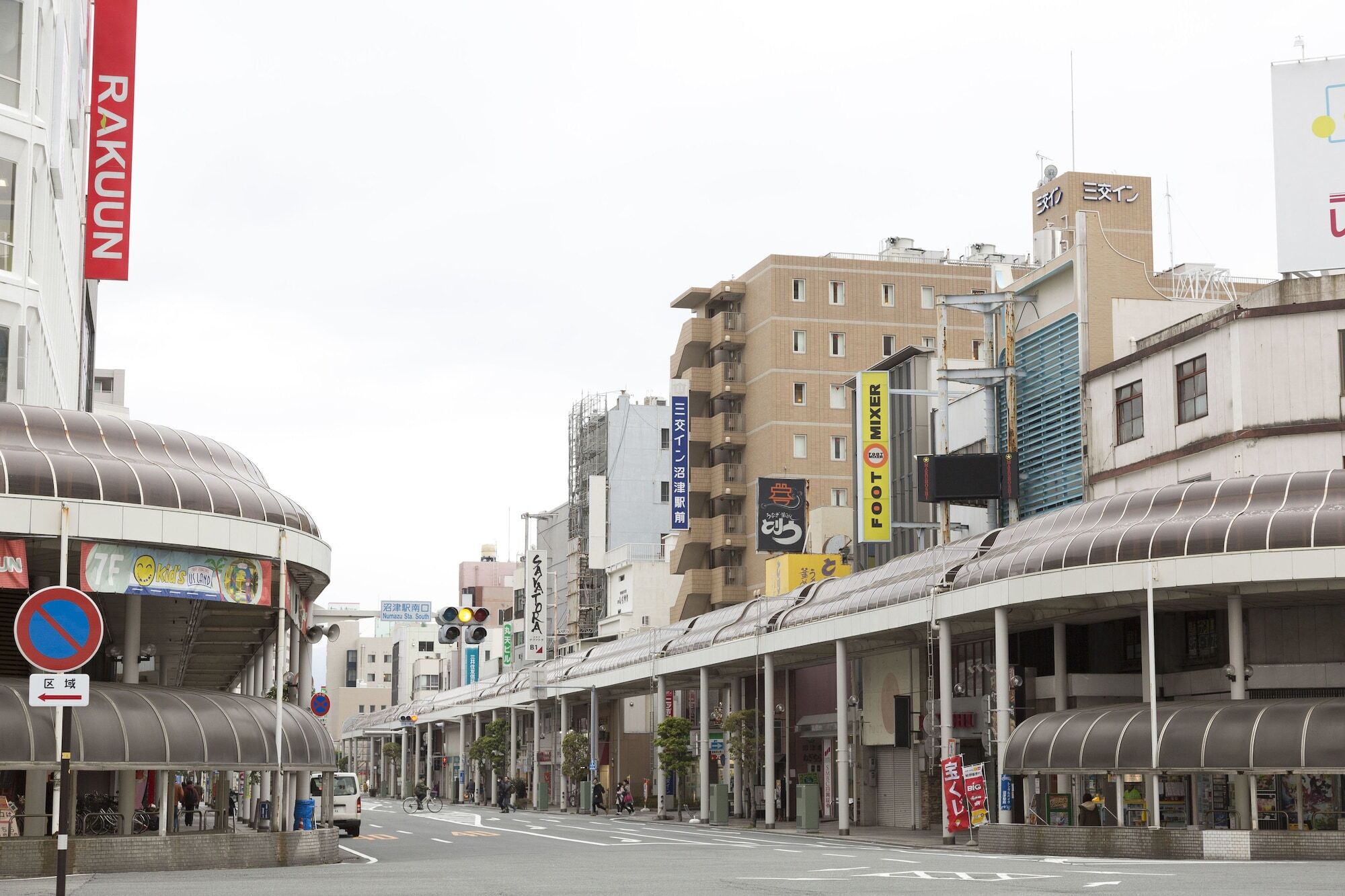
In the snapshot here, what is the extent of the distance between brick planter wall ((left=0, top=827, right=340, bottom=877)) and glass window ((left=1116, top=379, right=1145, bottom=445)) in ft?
92.2

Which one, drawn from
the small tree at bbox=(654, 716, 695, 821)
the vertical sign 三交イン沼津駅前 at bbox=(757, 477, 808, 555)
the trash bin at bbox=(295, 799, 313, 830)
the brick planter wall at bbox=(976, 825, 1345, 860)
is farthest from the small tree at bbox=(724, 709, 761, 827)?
the trash bin at bbox=(295, 799, 313, 830)

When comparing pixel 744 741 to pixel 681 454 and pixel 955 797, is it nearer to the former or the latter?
pixel 955 797

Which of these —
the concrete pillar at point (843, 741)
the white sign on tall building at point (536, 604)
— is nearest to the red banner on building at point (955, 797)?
the concrete pillar at point (843, 741)

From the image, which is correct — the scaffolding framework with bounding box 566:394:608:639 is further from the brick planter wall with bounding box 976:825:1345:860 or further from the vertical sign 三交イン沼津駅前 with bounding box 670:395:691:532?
the brick planter wall with bounding box 976:825:1345:860

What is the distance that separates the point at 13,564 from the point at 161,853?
5415mm

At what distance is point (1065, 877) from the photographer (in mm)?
24531

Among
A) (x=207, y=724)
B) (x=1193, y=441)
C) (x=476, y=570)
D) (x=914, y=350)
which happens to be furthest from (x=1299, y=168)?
(x=476, y=570)

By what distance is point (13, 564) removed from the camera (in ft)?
87.4

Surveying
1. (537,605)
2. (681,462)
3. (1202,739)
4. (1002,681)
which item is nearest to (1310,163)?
(1002,681)

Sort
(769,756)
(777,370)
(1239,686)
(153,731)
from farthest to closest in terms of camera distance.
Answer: (777,370) → (769,756) → (1239,686) → (153,731)

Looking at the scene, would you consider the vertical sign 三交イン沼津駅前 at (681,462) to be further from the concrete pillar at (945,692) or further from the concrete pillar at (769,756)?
the concrete pillar at (945,692)

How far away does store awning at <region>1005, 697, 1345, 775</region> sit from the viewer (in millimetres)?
33250

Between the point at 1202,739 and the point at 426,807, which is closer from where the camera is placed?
the point at 1202,739

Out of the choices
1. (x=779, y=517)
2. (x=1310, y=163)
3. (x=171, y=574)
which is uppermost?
(x=1310, y=163)
